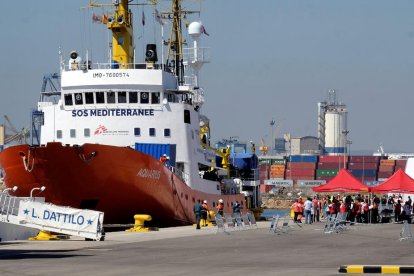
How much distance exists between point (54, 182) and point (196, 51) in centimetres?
1916

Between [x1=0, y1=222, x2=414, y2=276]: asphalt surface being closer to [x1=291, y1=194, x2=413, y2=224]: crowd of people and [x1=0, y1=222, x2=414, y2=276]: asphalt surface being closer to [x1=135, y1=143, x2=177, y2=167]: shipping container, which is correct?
[x1=135, y1=143, x2=177, y2=167]: shipping container

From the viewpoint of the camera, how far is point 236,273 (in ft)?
61.8

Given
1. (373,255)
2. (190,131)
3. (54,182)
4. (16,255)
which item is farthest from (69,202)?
(373,255)

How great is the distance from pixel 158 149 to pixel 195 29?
1392cm

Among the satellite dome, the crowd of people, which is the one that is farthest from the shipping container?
the satellite dome

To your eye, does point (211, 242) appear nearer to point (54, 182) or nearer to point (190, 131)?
point (54, 182)

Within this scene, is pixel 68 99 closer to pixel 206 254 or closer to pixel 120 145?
pixel 120 145

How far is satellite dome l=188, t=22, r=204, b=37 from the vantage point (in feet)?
176

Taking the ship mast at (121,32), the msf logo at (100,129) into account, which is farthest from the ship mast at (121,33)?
the msf logo at (100,129)

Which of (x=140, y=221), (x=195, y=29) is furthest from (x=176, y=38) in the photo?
(x=140, y=221)

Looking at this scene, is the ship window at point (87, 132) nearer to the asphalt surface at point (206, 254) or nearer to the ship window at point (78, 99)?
the ship window at point (78, 99)

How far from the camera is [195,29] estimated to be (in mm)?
53750

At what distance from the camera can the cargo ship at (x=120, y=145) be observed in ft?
118

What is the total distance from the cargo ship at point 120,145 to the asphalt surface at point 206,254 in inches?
120
